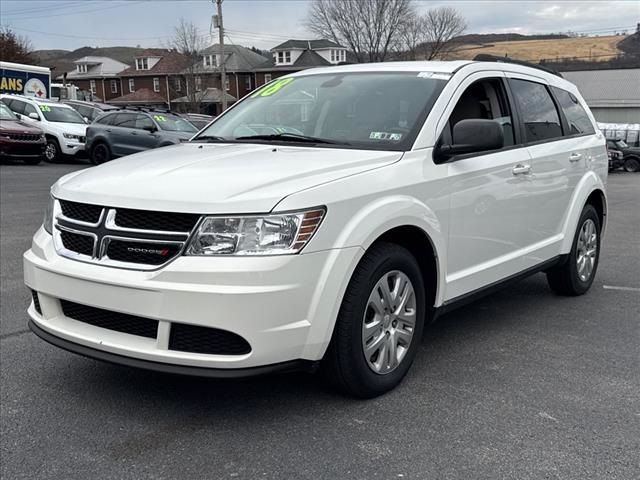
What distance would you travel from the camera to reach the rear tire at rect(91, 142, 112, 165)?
19.4 m

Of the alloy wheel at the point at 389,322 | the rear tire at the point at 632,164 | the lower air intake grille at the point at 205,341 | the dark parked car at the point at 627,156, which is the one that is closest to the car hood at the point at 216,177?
the lower air intake grille at the point at 205,341

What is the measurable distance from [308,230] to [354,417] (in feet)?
3.30

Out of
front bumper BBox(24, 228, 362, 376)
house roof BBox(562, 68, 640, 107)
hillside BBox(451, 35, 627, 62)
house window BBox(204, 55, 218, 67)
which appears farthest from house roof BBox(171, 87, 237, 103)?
front bumper BBox(24, 228, 362, 376)

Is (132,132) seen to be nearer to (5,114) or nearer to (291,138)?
(5,114)

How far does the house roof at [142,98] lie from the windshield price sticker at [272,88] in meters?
69.5

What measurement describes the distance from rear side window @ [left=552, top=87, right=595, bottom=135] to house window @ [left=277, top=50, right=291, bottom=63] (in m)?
67.9

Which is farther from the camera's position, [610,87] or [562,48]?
[562,48]

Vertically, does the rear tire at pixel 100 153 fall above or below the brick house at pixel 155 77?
below

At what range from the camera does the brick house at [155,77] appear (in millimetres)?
69938

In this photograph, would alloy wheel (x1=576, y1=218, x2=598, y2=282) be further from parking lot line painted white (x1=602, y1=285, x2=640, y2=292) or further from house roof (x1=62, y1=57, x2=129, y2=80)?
house roof (x1=62, y1=57, x2=129, y2=80)

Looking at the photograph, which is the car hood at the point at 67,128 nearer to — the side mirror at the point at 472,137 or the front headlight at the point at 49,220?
the front headlight at the point at 49,220

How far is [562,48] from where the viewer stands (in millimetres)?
85500

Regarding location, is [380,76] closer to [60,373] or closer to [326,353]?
[326,353]

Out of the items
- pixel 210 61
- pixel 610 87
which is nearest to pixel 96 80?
pixel 210 61
